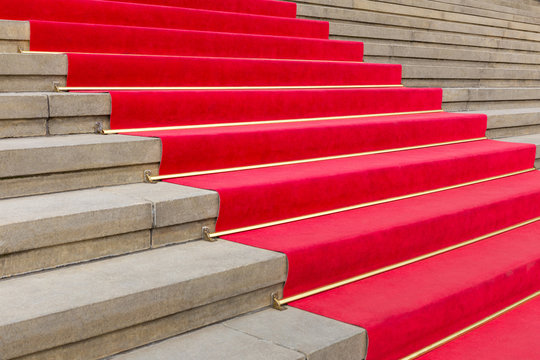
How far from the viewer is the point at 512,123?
3.54 meters

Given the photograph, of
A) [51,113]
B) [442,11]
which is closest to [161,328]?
[51,113]

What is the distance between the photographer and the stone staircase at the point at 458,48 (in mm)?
3676

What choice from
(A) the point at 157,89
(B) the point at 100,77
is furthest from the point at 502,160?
(B) the point at 100,77

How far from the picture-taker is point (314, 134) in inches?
93.4

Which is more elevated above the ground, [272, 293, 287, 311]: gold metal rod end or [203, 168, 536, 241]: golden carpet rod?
[203, 168, 536, 241]: golden carpet rod

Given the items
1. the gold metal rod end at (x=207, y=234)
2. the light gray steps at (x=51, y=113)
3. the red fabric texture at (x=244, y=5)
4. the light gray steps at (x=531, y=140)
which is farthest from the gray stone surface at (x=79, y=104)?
the light gray steps at (x=531, y=140)

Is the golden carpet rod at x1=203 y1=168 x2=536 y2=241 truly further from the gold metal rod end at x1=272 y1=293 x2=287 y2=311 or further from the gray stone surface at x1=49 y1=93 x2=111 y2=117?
the gray stone surface at x1=49 y1=93 x2=111 y2=117

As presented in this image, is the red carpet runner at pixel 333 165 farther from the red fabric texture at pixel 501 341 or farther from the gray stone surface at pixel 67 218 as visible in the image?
the gray stone surface at pixel 67 218

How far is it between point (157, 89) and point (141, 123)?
0.96ft

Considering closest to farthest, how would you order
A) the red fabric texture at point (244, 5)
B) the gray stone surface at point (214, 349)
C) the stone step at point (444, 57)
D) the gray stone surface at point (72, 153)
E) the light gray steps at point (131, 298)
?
1. the light gray steps at point (131, 298)
2. the gray stone surface at point (214, 349)
3. the gray stone surface at point (72, 153)
4. the red fabric texture at point (244, 5)
5. the stone step at point (444, 57)

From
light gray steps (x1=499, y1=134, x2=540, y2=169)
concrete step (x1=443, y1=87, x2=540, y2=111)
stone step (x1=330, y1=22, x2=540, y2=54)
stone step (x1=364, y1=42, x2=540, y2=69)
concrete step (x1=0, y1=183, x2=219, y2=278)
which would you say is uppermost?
stone step (x1=330, y1=22, x2=540, y2=54)

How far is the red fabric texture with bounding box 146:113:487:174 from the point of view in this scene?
200cm

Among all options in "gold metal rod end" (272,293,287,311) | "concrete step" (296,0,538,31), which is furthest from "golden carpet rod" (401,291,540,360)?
"concrete step" (296,0,538,31)

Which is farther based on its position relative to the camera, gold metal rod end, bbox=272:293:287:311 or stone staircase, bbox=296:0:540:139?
stone staircase, bbox=296:0:540:139
